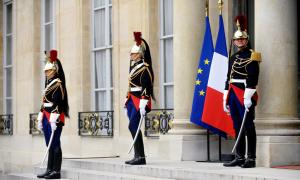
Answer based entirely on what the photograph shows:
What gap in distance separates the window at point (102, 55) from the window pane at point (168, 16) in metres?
2.20

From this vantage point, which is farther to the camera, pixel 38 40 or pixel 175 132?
pixel 38 40

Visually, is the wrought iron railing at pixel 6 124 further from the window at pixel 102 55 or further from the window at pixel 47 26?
the window at pixel 102 55

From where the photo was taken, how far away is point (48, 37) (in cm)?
2173

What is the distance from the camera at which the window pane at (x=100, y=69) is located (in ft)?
62.3

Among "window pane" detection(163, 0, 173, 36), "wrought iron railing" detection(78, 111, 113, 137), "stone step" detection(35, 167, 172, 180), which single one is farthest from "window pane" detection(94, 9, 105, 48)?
"stone step" detection(35, 167, 172, 180)

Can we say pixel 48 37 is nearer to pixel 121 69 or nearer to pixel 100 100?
pixel 100 100

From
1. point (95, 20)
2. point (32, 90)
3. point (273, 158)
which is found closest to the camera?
point (273, 158)

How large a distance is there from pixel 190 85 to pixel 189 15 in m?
1.28

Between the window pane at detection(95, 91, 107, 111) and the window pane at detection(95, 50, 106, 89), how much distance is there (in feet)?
0.57

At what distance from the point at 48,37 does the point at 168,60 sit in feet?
20.0

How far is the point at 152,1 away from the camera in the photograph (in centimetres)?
1684

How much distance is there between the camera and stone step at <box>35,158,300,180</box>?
1078cm

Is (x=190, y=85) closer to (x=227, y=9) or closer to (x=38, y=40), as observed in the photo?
(x=227, y=9)

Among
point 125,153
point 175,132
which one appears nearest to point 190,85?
point 175,132
